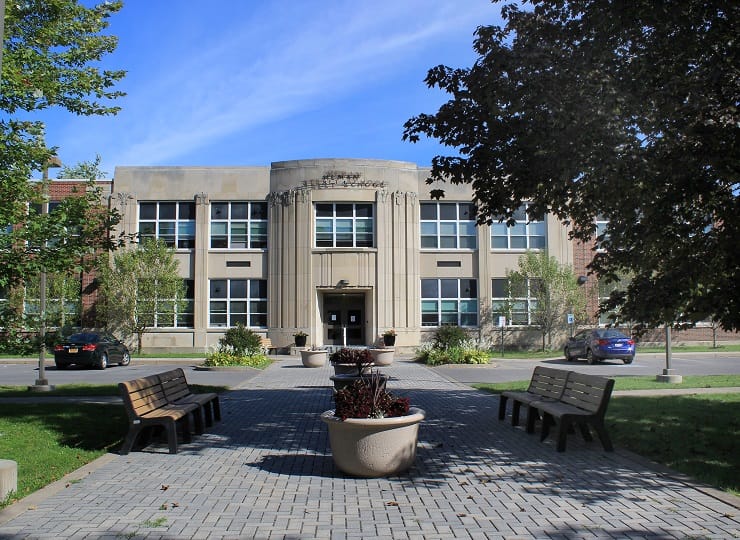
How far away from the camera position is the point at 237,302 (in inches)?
1457

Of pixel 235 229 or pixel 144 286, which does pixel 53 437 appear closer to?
pixel 144 286

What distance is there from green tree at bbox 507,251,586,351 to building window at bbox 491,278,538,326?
0.05m

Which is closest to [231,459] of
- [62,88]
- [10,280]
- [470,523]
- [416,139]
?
[470,523]

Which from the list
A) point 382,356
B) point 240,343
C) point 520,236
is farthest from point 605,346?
point 240,343

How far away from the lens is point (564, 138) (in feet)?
30.0

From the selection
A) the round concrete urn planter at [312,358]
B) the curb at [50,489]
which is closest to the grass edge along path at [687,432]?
the curb at [50,489]

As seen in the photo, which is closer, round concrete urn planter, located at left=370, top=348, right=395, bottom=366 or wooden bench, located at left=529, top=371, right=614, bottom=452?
wooden bench, located at left=529, top=371, right=614, bottom=452

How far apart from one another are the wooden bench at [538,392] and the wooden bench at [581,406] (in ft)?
0.67

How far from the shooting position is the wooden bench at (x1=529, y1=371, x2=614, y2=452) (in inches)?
329

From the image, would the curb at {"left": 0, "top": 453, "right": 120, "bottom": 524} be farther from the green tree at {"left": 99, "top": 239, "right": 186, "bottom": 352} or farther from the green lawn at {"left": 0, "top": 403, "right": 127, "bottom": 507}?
the green tree at {"left": 99, "top": 239, "right": 186, "bottom": 352}

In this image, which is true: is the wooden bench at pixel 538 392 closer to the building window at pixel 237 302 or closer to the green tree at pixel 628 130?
the green tree at pixel 628 130

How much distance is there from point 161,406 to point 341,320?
28.0 m

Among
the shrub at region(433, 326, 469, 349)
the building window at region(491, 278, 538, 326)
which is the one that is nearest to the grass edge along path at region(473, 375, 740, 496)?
the shrub at region(433, 326, 469, 349)

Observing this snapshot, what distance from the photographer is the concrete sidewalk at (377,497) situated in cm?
532
